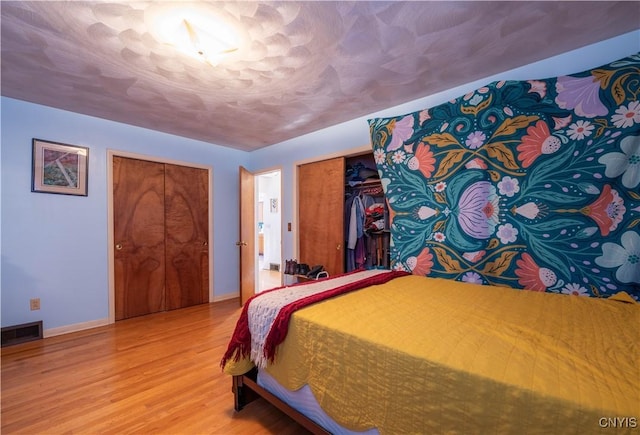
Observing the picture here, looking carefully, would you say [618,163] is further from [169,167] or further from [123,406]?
[169,167]

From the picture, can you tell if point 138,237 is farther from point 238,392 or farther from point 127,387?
point 238,392

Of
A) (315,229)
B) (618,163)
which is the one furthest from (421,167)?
(315,229)

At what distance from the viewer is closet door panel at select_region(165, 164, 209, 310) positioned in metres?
3.56

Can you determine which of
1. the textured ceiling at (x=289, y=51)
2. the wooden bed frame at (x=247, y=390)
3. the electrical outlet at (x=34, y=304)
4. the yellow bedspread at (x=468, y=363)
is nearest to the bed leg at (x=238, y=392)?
the wooden bed frame at (x=247, y=390)

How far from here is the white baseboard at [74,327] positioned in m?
2.69

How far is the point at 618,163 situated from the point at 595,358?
1.32 m

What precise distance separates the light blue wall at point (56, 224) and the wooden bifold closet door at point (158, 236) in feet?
0.55

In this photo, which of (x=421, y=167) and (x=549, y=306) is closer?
(x=549, y=306)

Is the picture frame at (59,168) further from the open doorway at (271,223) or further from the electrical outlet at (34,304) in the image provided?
the open doorway at (271,223)

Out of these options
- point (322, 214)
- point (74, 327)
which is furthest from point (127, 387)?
point (322, 214)

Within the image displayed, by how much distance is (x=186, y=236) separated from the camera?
3.71 meters

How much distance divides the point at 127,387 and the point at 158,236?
2033 mm

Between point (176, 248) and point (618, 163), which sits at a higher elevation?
point (618, 163)

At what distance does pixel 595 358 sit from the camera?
883 mm
